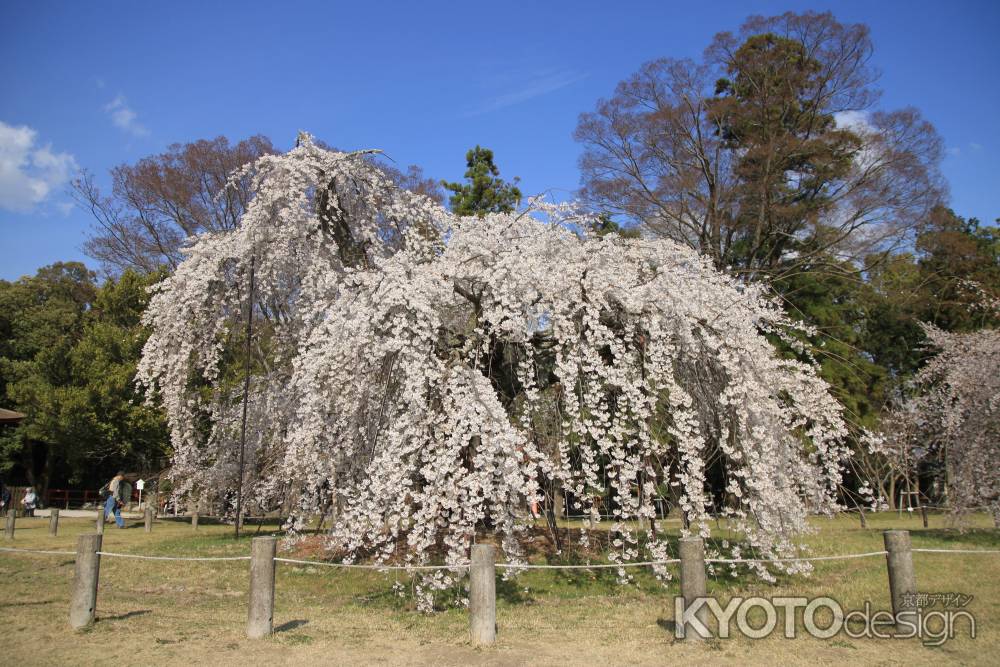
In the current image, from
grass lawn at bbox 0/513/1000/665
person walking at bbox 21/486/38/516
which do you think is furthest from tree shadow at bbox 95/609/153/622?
person walking at bbox 21/486/38/516

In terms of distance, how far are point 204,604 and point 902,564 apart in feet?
24.6

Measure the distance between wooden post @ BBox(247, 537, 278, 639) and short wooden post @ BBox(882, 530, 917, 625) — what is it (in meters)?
5.61

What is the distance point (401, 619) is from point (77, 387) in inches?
773

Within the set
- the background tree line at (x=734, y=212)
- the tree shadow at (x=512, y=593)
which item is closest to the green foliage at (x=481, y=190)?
the background tree line at (x=734, y=212)

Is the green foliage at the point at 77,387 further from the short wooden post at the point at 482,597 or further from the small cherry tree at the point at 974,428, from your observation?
the small cherry tree at the point at 974,428

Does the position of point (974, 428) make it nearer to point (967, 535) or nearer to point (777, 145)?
point (967, 535)

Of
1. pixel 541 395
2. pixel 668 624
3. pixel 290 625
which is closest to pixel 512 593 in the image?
pixel 668 624

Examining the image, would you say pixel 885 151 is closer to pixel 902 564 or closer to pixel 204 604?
pixel 902 564

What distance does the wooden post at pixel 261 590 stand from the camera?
19.2ft

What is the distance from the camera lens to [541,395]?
334 inches

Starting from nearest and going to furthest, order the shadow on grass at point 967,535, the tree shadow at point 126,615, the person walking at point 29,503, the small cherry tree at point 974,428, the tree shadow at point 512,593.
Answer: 1. the tree shadow at point 126,615
2. the tree shadow at point 512,593
3. the small cherry tree at point 974,428
4. the shadow on grass at point 967,535
5. the person walking at point 29,503

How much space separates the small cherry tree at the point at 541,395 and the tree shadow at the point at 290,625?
0.88m

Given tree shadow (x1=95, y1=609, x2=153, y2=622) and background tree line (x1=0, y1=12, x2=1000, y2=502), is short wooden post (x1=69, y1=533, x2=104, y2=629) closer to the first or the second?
tree shadow (x1=95, y1=609, x2=153, y2=622)

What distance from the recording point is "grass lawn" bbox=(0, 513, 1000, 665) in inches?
208
